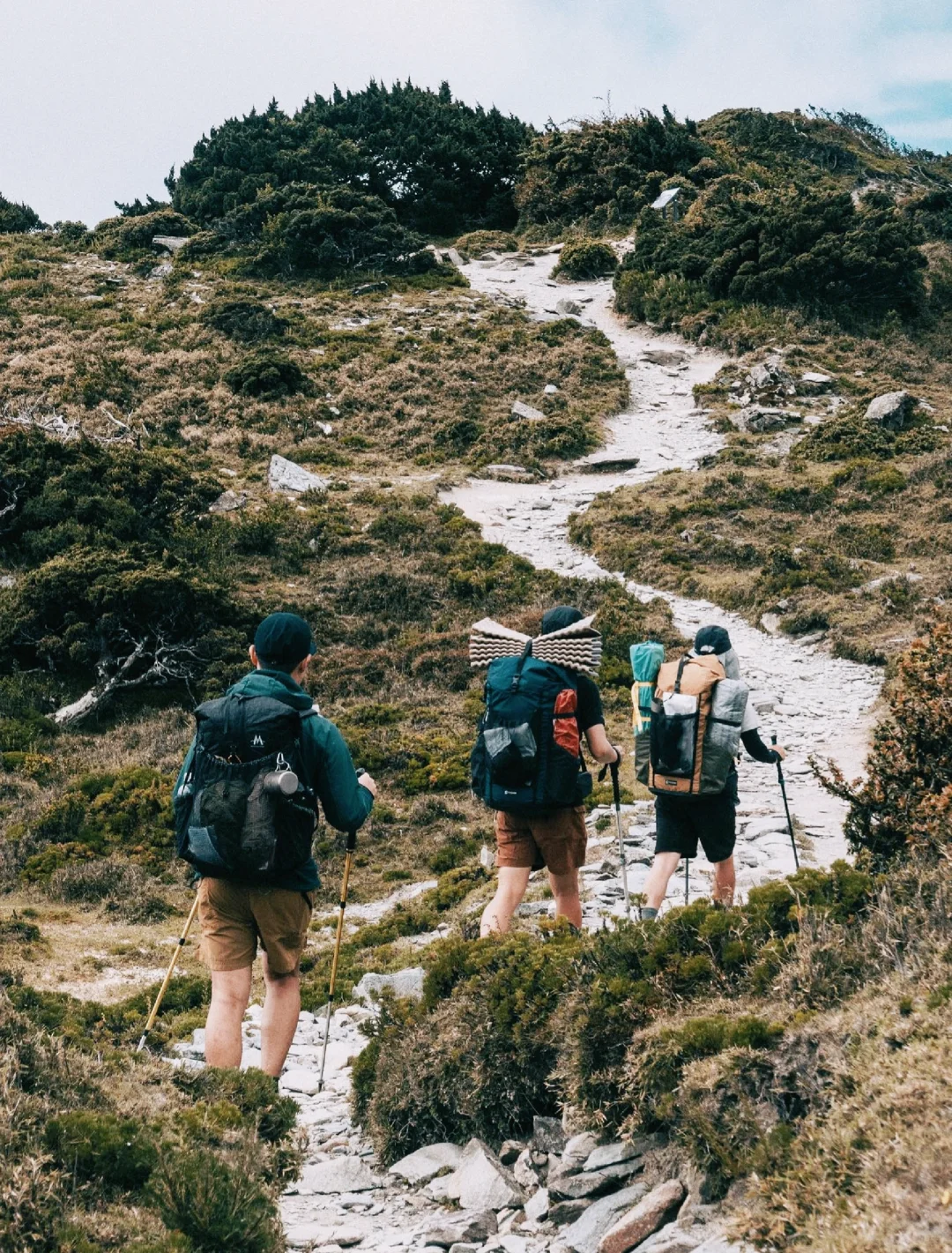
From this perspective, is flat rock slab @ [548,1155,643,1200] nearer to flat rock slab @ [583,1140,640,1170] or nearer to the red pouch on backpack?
flat rock slab @ [583,1140,640,1170]

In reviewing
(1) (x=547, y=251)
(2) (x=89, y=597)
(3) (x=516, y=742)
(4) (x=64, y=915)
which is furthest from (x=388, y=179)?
(3) (x=516, y=742)

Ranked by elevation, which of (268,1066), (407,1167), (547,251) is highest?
(547,251)

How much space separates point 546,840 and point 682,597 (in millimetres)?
13232

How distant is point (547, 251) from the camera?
146 ft

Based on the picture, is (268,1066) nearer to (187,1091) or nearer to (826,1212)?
(187,1091)

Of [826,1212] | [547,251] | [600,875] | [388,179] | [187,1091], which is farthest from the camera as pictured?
[388,179]

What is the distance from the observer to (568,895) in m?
5.49

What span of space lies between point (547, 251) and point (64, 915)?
3993cm

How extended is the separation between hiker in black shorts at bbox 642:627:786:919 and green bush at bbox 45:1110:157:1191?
10.3 feet

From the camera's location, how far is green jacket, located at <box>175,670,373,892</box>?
4207 millimetres

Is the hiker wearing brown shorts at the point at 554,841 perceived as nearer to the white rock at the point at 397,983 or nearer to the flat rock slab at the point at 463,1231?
the white rock at the point at 397,983

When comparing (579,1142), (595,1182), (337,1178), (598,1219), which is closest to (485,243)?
(337,1178)

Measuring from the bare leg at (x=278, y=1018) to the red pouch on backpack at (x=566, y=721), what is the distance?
1641 mm

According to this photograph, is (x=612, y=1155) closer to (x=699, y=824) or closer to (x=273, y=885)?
(x=273, y=885)
